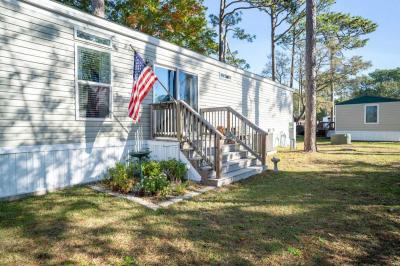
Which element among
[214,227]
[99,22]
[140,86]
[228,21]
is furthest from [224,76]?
[228,21]

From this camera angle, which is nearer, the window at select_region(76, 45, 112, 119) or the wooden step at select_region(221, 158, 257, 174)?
the window at select_region(76, 45, 112, 119)

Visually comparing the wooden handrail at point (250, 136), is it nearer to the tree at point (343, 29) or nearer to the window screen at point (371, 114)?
the window screen at point (371, 114)

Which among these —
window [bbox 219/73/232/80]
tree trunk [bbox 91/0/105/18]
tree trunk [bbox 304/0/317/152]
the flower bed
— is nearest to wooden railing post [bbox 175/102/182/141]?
the flower bed

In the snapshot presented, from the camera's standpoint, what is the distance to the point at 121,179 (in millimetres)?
5559

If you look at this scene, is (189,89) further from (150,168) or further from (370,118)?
(370,118)

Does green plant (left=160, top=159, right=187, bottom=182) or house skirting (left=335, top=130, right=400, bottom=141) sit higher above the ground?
house skirting (left=335, top=130, right=400, bottom=141)

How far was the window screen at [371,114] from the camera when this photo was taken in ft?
65.5

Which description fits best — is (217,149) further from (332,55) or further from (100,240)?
(332,55)

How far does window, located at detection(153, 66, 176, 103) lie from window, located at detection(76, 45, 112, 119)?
1.56m

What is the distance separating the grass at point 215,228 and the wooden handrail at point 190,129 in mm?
984

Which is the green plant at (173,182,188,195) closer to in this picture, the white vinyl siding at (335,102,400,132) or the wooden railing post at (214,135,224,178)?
the wooden railing post at (214,135,224,178)

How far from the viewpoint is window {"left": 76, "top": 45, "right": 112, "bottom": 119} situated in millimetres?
5918

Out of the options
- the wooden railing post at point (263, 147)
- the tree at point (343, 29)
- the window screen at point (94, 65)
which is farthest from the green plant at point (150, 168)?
the tree at point (343, 29)

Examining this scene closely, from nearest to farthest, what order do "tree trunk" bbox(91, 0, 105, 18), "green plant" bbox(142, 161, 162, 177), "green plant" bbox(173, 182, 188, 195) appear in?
"green plant" bbox(173, 182, 188, 195)
"green plant" bbox(142, 161, 162, 177)
"tree trunk" bbox(91, 0, 105, 18)
